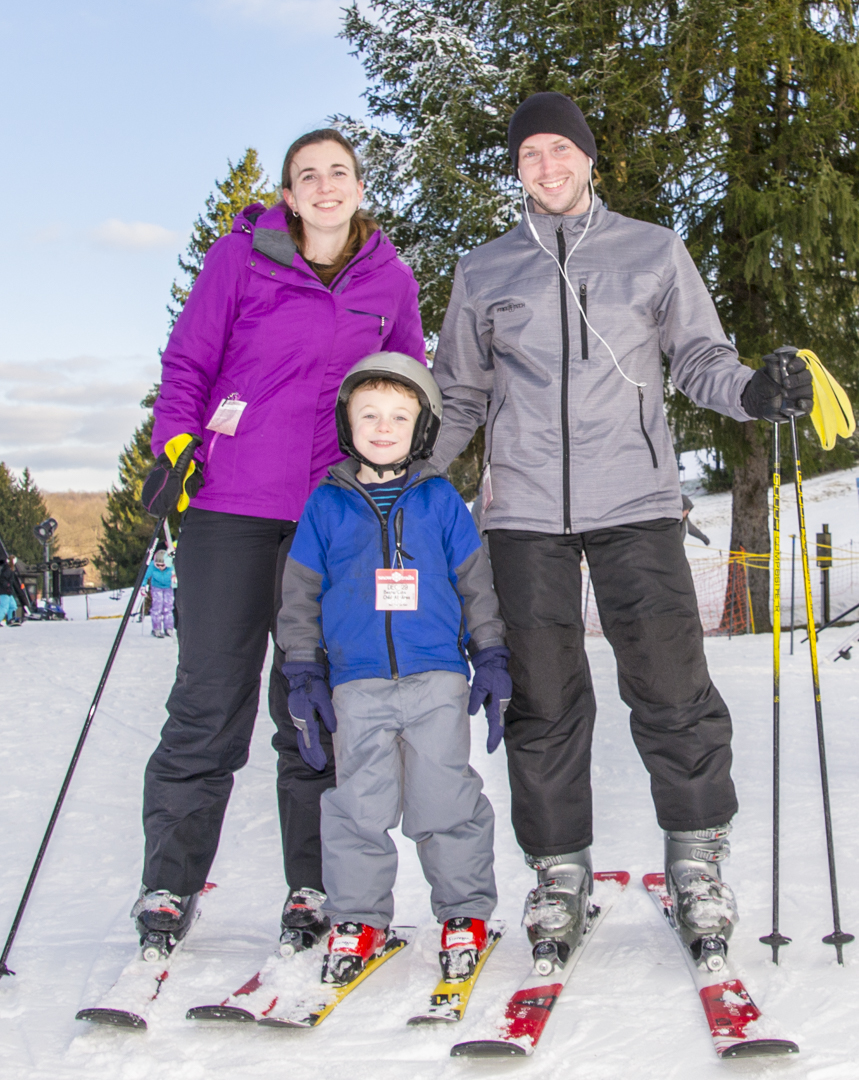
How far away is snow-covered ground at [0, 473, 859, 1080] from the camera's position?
1.61 m

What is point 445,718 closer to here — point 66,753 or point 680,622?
point 680,622

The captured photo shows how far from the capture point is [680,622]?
2.15 metres

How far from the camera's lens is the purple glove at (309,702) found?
209 cm

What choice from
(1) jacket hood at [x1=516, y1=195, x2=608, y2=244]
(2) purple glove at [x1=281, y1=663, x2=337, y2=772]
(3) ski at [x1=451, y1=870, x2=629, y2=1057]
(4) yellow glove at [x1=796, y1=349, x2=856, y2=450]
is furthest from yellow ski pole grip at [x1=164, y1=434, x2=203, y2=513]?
(4) yellow glove at [x1=796, y1=349, x2=856, y2=450]

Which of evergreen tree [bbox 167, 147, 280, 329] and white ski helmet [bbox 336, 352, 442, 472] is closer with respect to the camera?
white ski helmet [bbox 336, 352, 442, 472]

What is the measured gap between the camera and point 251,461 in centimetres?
229

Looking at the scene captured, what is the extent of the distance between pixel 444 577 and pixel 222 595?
544 mm

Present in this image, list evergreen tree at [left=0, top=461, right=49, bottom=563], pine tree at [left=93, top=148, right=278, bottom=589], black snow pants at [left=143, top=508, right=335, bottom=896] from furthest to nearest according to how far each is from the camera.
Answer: evergreen tree at [left=0, top=461, right=49, bottom=563], pine tree at [left=93, top=148, right=278, bottom=589], black snow pants at [left=143, top=508, right=335, bottom=896]

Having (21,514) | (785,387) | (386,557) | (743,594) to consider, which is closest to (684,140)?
(743,594)

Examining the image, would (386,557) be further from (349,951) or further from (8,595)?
(8,595)

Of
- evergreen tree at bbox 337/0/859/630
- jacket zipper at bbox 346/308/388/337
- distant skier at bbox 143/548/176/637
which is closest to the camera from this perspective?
jacket zipper at bbox 346/308/388/337

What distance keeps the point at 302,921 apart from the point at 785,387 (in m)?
1.66

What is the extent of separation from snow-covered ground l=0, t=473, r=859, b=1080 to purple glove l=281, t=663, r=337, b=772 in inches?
21.0

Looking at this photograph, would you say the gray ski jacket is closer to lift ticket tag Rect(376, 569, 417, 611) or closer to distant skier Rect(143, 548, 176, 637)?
lift ticket tag Rect(376, 569, 417, 611)
